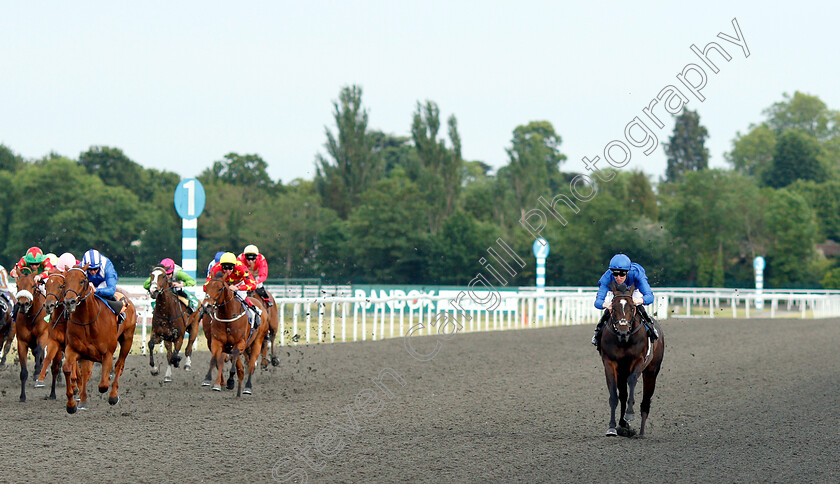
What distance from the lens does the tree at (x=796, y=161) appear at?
232 ft

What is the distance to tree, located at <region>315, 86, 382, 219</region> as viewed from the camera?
179ft

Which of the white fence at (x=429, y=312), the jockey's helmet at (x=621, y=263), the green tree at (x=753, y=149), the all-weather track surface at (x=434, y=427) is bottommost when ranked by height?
the all-weather track surface at (x=434, y=427)

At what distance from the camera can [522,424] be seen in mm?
8781

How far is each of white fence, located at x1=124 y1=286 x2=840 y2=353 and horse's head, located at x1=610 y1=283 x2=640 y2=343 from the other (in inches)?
338

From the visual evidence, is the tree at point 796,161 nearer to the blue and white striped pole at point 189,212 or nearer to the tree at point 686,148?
the tree at point 686,148

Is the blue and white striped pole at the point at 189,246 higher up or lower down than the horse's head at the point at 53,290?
higher up

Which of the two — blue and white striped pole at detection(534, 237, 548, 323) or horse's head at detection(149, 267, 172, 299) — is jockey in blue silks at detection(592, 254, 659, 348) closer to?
horse's head at detection(149, 267, 172, 299)

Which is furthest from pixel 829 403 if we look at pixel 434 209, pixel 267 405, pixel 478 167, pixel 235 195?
pixel 478 167

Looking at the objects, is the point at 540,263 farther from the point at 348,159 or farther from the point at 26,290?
the point at 348,159

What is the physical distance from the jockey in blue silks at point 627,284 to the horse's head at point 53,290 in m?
4.79

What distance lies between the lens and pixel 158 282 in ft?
38.9

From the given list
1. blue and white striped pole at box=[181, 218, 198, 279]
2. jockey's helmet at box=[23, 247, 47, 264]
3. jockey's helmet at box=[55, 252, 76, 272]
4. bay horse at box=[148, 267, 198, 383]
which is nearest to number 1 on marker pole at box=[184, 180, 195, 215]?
blue and white striped pole at box=[181, 218, 198, 279]

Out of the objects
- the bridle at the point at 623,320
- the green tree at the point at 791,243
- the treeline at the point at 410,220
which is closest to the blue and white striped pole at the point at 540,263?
the treeline at the point at 410,220

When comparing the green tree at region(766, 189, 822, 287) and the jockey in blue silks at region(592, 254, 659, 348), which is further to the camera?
the green tree at region(766, 189, 822, 287)
